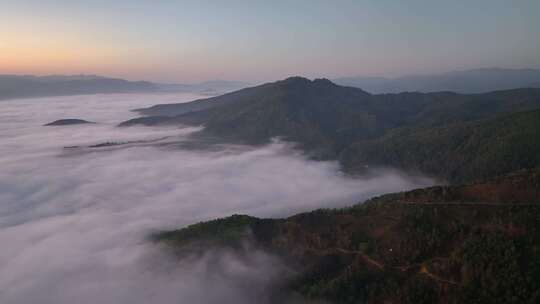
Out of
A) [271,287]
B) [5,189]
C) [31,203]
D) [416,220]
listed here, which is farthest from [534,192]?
[5,189]

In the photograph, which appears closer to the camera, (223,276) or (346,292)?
(346,292)

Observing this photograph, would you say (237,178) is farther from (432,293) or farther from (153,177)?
(432,293)

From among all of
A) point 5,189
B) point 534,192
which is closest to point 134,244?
point 534,192

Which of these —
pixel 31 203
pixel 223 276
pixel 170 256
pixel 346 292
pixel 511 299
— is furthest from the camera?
pixel 31 203

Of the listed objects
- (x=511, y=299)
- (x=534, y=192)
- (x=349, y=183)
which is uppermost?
(x=534, y=192)

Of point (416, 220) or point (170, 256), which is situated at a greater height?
point (416, 220)

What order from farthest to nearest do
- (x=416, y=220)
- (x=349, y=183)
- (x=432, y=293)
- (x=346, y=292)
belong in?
(x=349, y=183)
(x=416, y=220)
(x=346, y=292)
(x=432, y=293)
